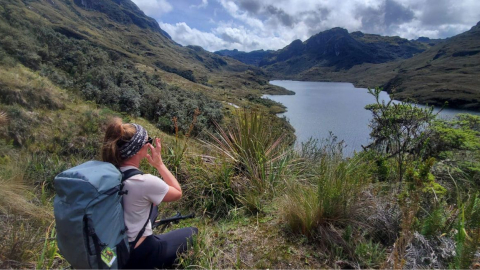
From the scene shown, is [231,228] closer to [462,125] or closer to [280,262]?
[280,262]

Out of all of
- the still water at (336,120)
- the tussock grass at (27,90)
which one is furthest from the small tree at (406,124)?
the tussock grass at (27,90)

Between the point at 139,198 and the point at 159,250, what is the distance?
56 centimetres

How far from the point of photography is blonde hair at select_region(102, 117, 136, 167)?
1.86 m

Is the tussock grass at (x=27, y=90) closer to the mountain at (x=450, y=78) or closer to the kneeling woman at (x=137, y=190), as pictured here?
the kneeling woman at (x=137, y=190)

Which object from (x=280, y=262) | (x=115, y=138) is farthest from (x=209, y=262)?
(x=115, y=138)

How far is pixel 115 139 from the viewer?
1.88 m

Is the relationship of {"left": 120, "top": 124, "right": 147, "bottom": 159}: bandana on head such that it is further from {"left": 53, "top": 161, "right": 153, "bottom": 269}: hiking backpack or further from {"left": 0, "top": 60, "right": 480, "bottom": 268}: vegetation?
{"left": 0, "top": 60, "right": 480, "bottom": 268}: vegetation

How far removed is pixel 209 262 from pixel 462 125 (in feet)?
14.3

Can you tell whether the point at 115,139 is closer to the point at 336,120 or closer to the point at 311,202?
the point at 311,202

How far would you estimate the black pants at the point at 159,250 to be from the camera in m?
1.96

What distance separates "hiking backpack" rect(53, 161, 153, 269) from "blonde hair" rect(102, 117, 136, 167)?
0.71 ft

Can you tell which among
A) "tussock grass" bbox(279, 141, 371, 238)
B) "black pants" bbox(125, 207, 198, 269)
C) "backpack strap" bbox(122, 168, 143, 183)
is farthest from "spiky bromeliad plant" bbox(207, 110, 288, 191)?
"backpack strap" bbox(122, 168, 143, 183)

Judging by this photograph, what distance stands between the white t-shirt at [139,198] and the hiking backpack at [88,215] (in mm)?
139

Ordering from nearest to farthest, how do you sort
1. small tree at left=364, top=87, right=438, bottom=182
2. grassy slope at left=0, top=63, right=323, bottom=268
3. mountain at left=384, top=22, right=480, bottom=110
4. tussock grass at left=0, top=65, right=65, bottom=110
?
1. grassy slope at left=0, top=63, right=323, bottom=268
2. small tree at left=364, top=87, right=438, bottom=182
3. tussock grass at left=0, top=65, right=65, bottom=110
4. mountain at left=384, top=22, right=480, bottom=110
